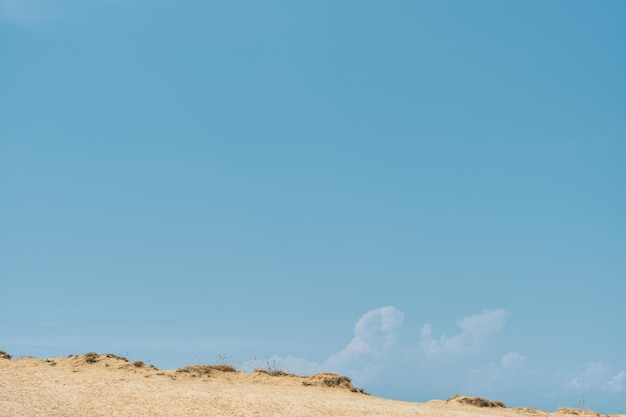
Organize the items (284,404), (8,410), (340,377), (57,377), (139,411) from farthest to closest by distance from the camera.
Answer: (340,377) → (57,377) → (284,404) → (139,411) → (8,410)

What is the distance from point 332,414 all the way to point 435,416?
15.1 feet

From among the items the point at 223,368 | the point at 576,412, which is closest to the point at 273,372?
the point at 223,368

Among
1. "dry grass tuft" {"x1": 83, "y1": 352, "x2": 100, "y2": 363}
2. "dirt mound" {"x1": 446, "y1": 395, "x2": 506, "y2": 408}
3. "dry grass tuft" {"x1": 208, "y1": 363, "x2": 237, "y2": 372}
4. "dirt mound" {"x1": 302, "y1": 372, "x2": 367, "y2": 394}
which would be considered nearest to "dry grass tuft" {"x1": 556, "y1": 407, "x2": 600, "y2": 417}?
"dirt mound" {"x1": 446, "y1": 395, "x2": 506, "y2": 408}

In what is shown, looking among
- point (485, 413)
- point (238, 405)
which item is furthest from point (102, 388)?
point (485, 413)

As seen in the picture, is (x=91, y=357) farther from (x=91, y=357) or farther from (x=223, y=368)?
(x=223, y=368)

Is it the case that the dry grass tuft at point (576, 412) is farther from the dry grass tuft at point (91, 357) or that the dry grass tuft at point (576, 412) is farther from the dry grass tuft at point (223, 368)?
the dry grass tuft at point (91, 357)

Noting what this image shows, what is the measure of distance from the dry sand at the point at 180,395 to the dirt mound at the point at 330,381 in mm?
52

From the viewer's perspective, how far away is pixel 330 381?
1219 inches

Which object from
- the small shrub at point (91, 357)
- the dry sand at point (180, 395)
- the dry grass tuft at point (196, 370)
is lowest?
the dry sand at point (180, 395)

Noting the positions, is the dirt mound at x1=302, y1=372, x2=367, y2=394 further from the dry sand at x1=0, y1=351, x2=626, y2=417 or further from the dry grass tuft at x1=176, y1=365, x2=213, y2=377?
the dry grass tuft at x1=176, y1=365, x2=213, y2=377

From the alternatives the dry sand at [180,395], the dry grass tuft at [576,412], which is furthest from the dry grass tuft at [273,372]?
the dry grass tuft at [576,412]

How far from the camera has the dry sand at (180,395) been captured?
23703 millimetres

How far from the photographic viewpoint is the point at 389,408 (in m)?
26.6

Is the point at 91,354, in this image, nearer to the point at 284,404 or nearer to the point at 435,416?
the point at 284,404
